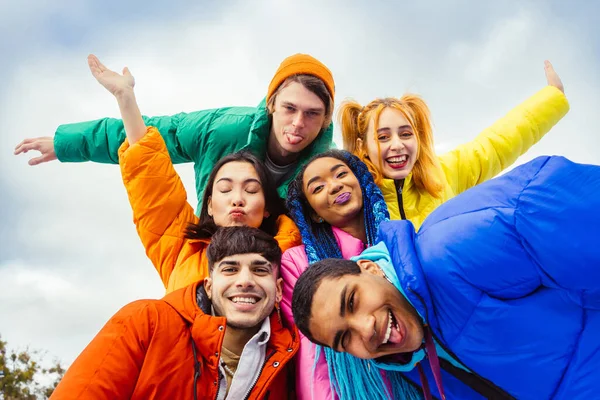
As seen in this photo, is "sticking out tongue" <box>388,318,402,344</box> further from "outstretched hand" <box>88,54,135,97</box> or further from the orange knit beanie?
"outstretched hand" <box>88,54,135,97</box>

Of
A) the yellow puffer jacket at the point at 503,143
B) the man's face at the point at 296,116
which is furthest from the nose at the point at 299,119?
the yellow puffer jacket at the point at 503,143

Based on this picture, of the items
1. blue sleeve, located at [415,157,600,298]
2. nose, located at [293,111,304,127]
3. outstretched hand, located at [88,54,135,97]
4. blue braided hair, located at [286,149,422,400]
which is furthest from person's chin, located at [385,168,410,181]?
outstretched hand, located at [88,54,135,97]

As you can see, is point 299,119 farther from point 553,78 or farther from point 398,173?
point 553,78

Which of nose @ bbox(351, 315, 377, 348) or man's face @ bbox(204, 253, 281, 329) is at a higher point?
man's face @ bbox(204, 253, 281, 329)

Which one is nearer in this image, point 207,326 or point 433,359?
point 433,359

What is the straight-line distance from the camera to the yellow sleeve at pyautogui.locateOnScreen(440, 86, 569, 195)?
4816 millimetres

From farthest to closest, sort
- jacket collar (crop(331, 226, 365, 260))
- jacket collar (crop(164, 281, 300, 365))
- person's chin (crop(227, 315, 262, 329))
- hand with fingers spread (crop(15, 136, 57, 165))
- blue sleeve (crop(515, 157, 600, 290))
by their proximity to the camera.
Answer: hand with fingers spread (crop(15, 136, 57, 165)), jacket collar (crop(331, 226, 365, 260)), person's chin (crop(227, 315, 262, 329)), jacket collar (crop(164, 281, 300, 365)), blue sleeve (crop(515, 157, 600, 290))

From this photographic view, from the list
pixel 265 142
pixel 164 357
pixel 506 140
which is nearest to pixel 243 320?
pixel 164 357

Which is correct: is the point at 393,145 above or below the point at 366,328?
above

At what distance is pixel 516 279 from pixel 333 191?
5.36 ft

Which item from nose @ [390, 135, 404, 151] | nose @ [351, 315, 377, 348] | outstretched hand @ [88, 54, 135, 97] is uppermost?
outstretched hand @ [88, 54, 135, 97]

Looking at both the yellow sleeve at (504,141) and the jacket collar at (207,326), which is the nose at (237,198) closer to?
the jacket collar at (207,326)

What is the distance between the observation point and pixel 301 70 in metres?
4.41

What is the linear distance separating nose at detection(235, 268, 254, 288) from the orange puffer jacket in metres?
0.24
